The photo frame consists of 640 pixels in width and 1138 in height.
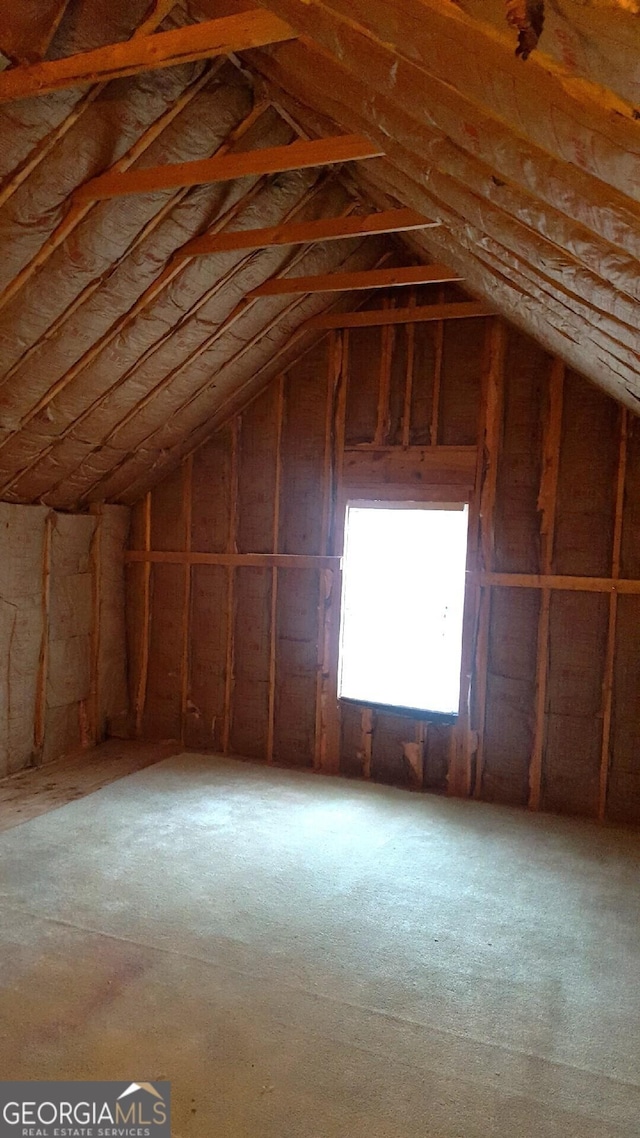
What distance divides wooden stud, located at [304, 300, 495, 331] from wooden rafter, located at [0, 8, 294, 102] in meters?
2.79

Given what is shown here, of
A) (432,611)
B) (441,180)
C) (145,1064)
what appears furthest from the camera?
(432,611)

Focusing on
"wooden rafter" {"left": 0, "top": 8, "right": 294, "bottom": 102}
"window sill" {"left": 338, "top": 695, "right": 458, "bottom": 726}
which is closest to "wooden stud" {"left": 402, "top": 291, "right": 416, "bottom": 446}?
"window sill" {"left": 338, "top": 695, "right": 458, "bottom": 726}

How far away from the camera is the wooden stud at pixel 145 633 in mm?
6266

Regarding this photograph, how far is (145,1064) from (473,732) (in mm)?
3186

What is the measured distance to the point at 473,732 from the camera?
518 cm

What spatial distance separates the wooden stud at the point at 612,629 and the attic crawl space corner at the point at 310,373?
0.02m

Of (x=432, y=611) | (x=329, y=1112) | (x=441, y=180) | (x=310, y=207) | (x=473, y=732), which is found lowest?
(x=329, y=1112)

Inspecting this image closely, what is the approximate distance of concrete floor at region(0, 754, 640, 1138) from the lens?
2418 millimetres

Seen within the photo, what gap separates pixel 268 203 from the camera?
4.06 meters

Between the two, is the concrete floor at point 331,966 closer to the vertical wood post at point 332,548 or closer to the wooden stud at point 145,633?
the vertical wood post at point 332,548

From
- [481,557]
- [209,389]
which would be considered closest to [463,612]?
[481,557]

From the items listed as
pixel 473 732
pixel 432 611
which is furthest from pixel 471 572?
pixel 473 732

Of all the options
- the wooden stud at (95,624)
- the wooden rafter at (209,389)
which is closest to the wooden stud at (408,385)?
the wooden rafter at (209,389)

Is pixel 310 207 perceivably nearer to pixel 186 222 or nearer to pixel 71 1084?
pixel 186 222
